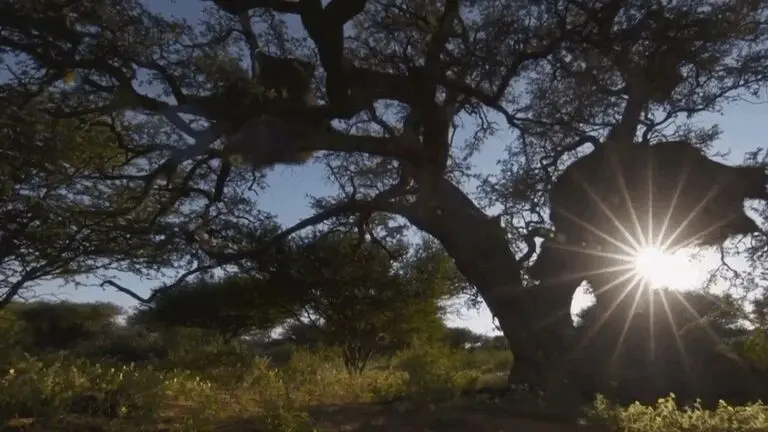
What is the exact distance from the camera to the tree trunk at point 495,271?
28.8 ft

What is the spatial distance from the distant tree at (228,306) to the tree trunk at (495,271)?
311 inches

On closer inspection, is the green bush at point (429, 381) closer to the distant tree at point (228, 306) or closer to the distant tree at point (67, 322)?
the distant tree at point (228, 306)

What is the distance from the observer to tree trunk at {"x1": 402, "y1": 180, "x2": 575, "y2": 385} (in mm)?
8789

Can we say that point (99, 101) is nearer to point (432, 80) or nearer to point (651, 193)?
point (432, 80)

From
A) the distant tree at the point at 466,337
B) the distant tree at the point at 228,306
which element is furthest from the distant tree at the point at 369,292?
the distant tree at the point at 466,337

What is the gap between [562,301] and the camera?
9.26 metres

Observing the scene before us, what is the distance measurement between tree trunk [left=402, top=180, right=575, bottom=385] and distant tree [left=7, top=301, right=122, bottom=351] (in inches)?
1025

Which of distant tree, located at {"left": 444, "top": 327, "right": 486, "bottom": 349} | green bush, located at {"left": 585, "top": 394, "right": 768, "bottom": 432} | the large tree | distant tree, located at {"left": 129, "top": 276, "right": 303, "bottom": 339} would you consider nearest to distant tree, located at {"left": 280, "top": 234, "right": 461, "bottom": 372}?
distant tree, located at {"left": 129, "top": 276, "right": 303, "bottom": 339}

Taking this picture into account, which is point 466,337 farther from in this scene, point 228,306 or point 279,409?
point 279,409

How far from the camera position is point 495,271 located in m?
8.98

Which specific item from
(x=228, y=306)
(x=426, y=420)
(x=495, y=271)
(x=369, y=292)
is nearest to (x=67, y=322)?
(x=228, y=306)

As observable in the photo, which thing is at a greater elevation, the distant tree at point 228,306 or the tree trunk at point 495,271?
the distant tree at point 228,306

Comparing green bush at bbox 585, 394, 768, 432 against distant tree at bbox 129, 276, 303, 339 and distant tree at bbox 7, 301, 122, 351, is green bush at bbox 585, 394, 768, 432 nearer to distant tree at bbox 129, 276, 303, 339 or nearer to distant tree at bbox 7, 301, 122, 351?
distant tree at bbox 129, 276, 303, 339

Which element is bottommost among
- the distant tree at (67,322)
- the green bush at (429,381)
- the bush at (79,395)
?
the bush at (79,395)
